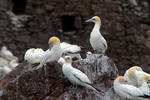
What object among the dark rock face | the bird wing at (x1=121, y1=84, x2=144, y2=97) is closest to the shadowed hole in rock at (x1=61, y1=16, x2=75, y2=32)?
the dark rock face

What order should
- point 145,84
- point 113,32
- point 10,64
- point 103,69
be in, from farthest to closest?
point 113,32, point 10,64, point 103,69, point 145,84

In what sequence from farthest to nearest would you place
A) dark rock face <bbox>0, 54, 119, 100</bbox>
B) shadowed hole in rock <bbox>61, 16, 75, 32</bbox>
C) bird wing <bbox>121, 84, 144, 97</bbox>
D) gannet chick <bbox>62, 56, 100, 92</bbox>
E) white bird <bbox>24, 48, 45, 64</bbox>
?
shadowed hole in rock <bbox>61, 16, 75, 32</bbox>
white bird <bbox>24, 48, 45, 64</bbox>
dark rock face <bbox>0, 54, 119, 100</bbox>
gannet chick <bbox>62, 56, 100, 92</bbox>
bird wing <bbox>121, 84, 144, 97</bbox>

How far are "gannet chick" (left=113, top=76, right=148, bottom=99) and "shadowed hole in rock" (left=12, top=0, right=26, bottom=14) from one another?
8.41 m

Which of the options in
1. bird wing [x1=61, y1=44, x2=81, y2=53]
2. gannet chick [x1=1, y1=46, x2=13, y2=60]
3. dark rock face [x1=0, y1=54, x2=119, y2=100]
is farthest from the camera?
gannet chick [x1=1, y1=46, x2=13, y2=60]

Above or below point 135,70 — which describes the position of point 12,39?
below

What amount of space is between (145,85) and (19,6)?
28.7 feet

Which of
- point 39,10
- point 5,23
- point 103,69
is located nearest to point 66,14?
point 39,10

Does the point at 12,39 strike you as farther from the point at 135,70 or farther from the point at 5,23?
the point at 135,70

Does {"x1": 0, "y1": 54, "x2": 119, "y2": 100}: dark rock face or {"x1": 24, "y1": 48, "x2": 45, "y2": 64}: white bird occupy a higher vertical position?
{"x1": 24, "y1": 48, "x2": 45, "y2": 64}: white bird

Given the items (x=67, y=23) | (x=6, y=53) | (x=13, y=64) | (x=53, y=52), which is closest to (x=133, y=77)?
(x=53, y=52)

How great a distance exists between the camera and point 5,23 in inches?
642

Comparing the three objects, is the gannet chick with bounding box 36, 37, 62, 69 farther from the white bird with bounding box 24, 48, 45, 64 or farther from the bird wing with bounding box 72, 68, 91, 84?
the white bird with bounding box 24, 48, 45, 64

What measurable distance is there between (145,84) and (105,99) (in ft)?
2.48

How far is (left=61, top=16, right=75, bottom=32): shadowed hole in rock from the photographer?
54.2 feet
